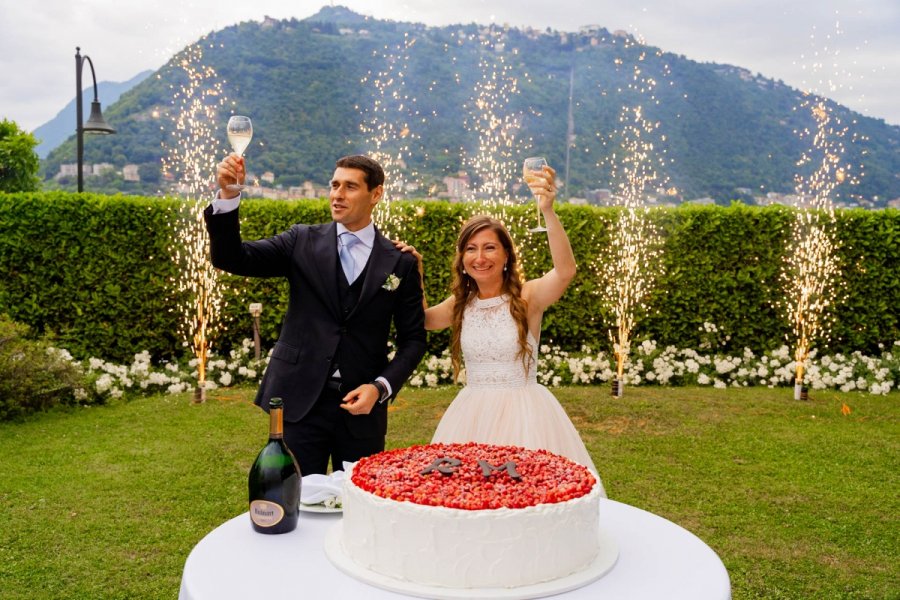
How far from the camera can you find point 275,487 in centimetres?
259

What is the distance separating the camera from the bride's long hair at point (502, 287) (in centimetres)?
431

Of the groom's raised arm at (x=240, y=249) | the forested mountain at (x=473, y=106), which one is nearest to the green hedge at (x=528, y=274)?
the forested mountain at (x=473, y=106)

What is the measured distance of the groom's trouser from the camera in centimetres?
374

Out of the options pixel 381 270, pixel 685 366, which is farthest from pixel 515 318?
pixel 685 366

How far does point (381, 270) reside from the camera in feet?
12.6

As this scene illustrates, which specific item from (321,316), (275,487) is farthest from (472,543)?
(321,316)

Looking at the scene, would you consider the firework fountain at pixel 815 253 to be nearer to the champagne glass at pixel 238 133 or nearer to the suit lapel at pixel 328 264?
the suit lapel at pixel 328 264

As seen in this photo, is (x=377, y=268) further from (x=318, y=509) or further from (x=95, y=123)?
(x=95, y=123)

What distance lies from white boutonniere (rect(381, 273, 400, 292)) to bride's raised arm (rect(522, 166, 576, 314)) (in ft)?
2.56

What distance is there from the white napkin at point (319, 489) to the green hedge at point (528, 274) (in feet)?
26.1

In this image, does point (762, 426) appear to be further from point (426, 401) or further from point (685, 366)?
point (426, 401)

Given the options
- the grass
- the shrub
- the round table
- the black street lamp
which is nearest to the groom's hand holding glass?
the round table

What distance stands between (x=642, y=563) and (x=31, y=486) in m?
5.72

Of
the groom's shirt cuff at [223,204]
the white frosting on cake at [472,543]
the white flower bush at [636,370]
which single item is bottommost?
the white flower bush at [636,370]
